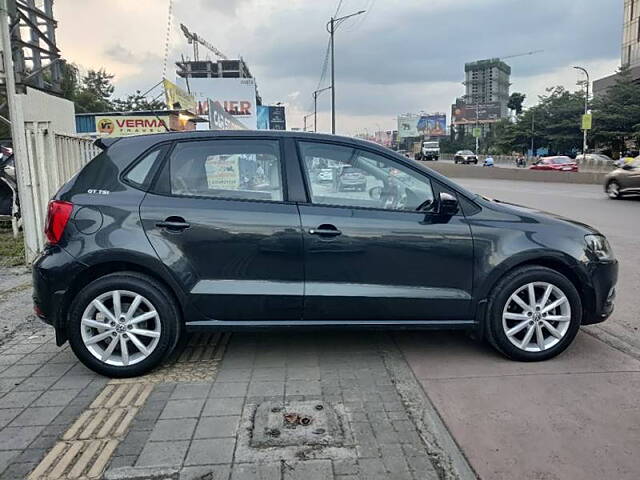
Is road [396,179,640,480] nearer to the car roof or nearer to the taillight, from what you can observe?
the car roof

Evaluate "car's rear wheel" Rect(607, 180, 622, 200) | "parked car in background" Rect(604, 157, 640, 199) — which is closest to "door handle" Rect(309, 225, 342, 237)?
"parked car in background" Rect(604, 157, 640, 199)

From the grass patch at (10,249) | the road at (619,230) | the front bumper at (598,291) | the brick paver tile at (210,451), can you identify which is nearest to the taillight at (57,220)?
the brick paver tile at (210,451)

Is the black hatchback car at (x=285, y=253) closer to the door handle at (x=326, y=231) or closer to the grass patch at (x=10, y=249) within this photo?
the door handle at (x=326, y=231)

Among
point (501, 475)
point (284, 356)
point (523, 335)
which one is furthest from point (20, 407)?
point (523, 335)

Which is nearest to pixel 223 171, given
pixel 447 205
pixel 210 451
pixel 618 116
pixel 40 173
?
pixel 447 205

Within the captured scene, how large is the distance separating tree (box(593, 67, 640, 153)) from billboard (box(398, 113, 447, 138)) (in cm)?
5222

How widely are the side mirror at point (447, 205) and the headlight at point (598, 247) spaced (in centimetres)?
112

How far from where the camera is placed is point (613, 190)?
17.8 meters

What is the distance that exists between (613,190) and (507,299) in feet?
53.3

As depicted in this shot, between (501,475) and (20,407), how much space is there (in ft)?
9.78

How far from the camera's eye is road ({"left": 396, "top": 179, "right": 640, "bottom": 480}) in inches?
111

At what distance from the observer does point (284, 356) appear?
4262mm

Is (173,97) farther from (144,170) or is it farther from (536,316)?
(536,316)

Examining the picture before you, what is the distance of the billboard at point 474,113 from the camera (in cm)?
9819
